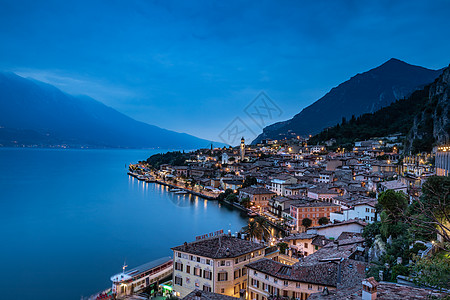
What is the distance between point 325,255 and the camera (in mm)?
11688

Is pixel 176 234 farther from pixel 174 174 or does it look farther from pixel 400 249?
pixel 174 174

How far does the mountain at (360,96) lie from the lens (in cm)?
13425

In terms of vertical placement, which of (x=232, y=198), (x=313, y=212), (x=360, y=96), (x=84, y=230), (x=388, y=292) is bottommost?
(x=84, y=230)

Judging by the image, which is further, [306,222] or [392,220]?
[306,222]

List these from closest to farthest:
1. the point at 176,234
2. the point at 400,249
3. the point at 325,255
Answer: the point at 400,249 → the point at 325,255 → the point at 176,234

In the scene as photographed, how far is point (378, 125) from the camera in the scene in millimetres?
60875

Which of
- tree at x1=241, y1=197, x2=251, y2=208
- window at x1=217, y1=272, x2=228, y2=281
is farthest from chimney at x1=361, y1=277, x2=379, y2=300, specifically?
tree at x1=241, y1=197, x2=251, y2=208

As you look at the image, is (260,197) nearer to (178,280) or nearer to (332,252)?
(332,252)

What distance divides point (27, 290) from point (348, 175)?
101ft

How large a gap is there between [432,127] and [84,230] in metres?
32.1

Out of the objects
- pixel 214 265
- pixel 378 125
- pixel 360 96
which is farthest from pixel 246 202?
pixel 360 96

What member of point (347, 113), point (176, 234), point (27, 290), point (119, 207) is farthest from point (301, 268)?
point (347, 113)

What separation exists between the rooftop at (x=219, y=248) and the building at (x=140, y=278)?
3.09 metres

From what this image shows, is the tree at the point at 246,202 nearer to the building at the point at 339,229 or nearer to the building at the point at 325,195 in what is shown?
the building at the point at 325,195
